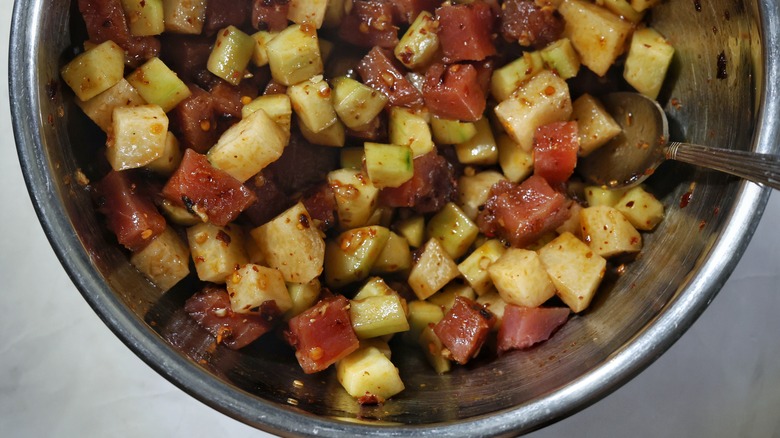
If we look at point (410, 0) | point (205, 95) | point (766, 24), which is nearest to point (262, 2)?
point (205, 95)

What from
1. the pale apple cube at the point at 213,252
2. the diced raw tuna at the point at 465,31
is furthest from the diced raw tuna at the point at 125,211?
the diced raw tuna at the point at 465,31

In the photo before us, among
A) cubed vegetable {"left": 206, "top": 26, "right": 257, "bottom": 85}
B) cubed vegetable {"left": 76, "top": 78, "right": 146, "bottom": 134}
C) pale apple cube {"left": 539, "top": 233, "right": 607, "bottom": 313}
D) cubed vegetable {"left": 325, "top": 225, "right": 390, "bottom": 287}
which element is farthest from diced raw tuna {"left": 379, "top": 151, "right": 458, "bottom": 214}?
cubed vegetable {"left": 76, "top": 78, "right": 146, "bottom": 134}

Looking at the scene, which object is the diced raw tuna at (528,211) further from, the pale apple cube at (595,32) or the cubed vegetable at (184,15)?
the cubed vegetable at (184,15)

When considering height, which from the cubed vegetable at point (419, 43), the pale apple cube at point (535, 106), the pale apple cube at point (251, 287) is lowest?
the pale apple cube at point (251, 287)

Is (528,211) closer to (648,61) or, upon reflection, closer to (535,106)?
(535,106)

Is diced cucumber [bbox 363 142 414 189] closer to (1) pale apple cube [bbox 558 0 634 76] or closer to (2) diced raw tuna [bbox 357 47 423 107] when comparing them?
(2) diced raw tuna [bbox 357 47 423 107]

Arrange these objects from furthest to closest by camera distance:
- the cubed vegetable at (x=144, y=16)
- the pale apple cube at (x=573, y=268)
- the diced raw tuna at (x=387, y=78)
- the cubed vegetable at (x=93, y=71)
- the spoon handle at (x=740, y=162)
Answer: the diced raw tuna at (x=387, y=78), the pale apple cube at (x=573, y=268), the cubed vegetable at (x=144, y=16), the cubed vegetable at (x=93, y=71), the spoon handle at (x=740, y=162)
